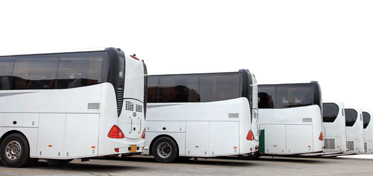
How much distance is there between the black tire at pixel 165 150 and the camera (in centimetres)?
1513

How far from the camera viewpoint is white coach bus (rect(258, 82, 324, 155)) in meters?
17.3

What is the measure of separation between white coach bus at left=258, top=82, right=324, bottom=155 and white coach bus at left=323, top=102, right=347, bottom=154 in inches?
151

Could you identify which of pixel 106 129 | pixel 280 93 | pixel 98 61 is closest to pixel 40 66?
pixel 98 61

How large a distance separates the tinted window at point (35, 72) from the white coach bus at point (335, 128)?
51.4 ft

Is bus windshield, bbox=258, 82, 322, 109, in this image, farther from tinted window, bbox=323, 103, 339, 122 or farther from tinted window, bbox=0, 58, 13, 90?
tinted window, bbox=0, 58, 13, 90

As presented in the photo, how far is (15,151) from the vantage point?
11.9 meters

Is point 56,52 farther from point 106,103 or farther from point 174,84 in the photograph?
point 174,84

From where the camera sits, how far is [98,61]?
452 inches

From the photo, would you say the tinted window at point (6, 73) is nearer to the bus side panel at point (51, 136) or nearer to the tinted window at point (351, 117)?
the bus side panel at point (51, 136)

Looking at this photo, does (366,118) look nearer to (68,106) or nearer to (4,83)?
(68,106)

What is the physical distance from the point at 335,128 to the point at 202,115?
10.2 meters

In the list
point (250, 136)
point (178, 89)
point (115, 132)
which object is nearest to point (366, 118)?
point (250, 136)

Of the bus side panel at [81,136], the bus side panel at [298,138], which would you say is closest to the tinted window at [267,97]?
the bus side panel at [298,138]

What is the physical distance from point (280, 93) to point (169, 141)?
6289 mm
